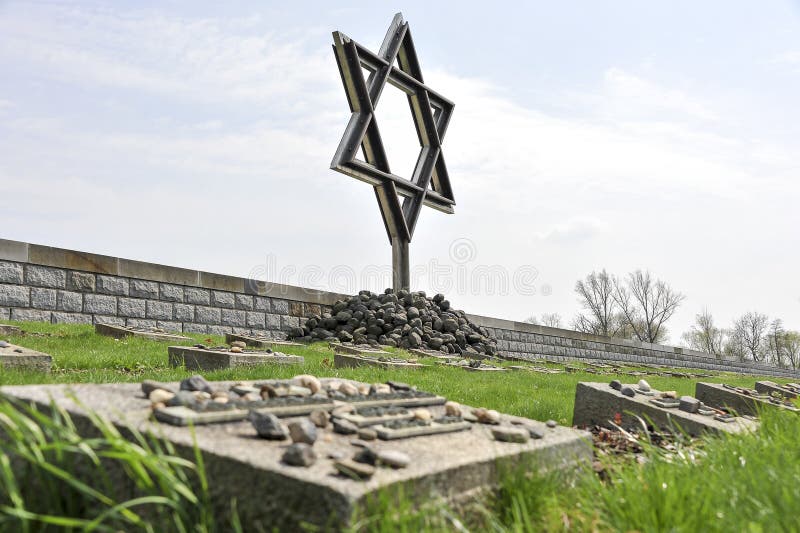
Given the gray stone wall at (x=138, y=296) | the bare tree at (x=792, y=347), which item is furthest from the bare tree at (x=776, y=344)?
the gray stone wall at (x=138, y=296)

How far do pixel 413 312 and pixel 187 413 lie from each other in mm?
9750

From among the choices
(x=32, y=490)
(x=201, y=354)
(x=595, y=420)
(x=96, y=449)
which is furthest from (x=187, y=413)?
(x=201, y=354)

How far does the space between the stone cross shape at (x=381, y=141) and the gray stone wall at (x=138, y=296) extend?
2046 millimetres

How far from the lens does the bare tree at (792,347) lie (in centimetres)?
5881

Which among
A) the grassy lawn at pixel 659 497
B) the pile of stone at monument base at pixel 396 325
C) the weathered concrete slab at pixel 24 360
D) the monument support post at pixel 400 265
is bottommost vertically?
the grassy lawn at pixel 659 497

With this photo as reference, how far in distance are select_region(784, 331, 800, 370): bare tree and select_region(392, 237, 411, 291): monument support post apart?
2255 inches

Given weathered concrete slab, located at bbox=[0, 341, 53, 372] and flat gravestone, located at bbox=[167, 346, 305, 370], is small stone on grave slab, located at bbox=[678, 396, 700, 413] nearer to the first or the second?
flat gravestone, located at bbox=[167, 346, 305, 370]

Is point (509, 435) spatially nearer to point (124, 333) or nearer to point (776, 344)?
point (124, 333)

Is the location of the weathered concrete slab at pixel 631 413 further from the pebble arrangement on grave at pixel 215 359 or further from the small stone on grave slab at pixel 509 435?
the pebble arrangement on grave at pixel 215 359

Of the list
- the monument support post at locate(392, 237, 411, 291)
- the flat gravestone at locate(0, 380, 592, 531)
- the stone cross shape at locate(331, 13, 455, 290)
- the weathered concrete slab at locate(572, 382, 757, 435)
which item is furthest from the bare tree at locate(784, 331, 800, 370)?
the flat gravestone at locate(0, 380, 592, 531)

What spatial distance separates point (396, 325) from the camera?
11.2 m

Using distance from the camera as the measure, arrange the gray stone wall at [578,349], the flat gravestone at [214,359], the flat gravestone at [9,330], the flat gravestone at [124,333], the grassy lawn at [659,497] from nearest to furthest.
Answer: the grassy lawn at [659,497], the flat gravestone at [214,359], the flat gravestone at [9,330], the flat gravestone at [124,333], the gray stone wall at [578,349]

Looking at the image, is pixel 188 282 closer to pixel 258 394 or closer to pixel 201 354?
pixel 201 354

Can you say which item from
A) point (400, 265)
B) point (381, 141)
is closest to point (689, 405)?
point (381, 141)
